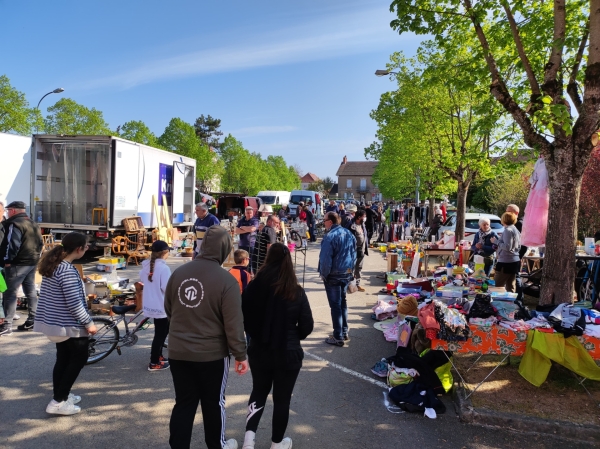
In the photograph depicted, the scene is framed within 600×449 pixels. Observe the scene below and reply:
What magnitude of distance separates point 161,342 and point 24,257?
113 inches

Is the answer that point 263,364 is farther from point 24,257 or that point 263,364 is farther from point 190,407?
point 24,257

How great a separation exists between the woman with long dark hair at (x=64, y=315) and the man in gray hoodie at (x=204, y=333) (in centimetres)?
141

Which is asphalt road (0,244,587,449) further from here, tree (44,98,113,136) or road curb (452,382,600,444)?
tree (44,98,113,136)

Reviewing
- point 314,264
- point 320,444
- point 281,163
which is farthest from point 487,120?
point 281,163

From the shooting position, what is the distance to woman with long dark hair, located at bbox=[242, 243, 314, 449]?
3.06 meters

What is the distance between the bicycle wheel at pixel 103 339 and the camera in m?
5.12

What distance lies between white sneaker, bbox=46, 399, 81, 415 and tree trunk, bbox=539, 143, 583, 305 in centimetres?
554

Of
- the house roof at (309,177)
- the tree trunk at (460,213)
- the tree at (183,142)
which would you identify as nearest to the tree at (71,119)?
the tree at (183,142)

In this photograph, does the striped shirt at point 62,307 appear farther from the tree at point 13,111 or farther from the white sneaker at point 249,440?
the tree at point 13,111

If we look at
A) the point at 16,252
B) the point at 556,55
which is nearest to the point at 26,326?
the point at 16,252

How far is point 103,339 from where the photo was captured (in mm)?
5203

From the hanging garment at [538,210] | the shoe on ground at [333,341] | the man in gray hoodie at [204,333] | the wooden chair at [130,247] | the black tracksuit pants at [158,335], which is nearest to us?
the man in gray hoodie at [204,333]

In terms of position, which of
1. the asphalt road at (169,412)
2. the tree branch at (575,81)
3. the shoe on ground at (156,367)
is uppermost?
the tree branch at (575,81)

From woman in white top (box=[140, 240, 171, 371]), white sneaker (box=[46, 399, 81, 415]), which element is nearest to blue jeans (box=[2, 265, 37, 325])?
woman in white top (box=[140, 240, 171, 371])
